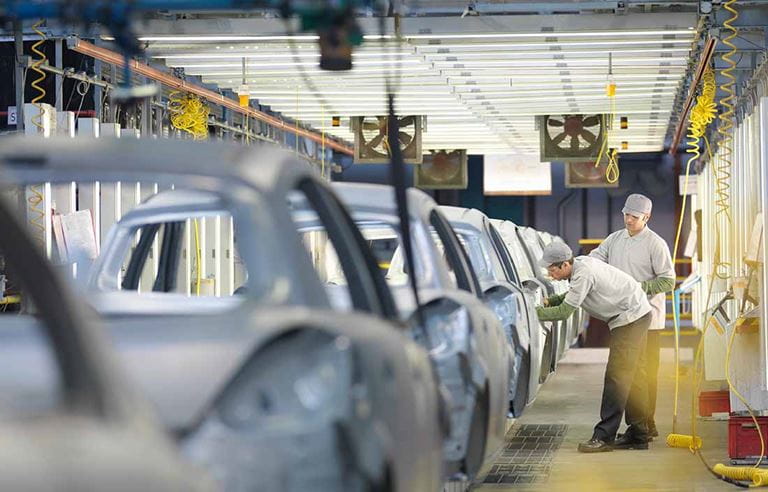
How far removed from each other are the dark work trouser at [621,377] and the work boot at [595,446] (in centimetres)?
5

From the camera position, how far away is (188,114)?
15.6 m

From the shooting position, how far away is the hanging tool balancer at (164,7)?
4520 millimetres

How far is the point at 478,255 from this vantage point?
35.0 ft

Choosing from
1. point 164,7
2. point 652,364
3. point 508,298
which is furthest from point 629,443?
point 164,7

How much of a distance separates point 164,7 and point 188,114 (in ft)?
36.4

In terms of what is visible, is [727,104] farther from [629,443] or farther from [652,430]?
[629,443]

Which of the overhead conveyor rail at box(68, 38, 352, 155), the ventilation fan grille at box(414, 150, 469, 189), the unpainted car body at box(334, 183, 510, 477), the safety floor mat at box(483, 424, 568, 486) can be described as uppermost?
the overhead conveyor rail at box(68, 38, 352, 155)

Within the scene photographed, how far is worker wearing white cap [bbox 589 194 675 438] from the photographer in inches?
465

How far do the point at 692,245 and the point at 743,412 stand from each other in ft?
34.6

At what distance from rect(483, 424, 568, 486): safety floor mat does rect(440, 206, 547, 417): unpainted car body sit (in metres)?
0.53

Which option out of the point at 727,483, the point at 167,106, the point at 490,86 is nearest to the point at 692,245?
the point at 490,86

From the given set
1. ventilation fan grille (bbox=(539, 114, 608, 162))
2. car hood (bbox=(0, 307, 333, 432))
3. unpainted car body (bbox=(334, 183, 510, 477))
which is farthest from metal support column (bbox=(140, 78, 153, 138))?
car hood (bbox=(0, 307, 333, 432))

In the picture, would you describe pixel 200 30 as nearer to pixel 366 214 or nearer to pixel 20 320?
pixel 366 214

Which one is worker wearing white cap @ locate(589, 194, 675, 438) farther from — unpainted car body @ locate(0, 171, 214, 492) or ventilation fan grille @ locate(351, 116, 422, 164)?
unpainted car body @ locate(0, 171, 214, 492)
